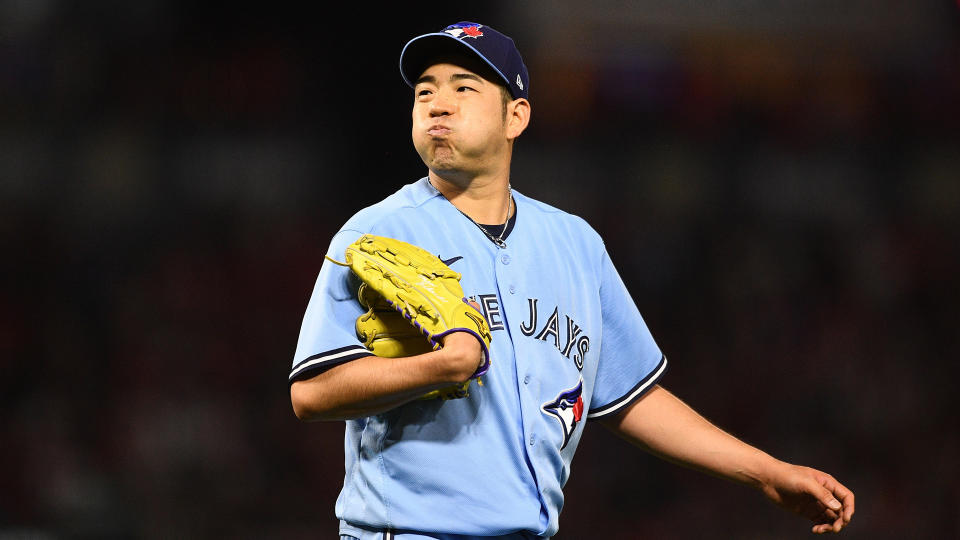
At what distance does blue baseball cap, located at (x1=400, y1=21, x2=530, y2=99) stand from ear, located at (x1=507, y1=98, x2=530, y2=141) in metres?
0.03

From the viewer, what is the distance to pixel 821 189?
10.3ft

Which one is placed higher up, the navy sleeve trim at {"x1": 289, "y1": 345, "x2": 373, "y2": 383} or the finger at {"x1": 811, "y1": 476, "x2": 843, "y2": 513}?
the navy sleeve trim at {"x1": 289, "y1": 345, "x2": 373, "y2": 383}

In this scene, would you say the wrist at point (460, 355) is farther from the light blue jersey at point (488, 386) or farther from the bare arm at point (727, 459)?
the bare arm at point (727, 459)

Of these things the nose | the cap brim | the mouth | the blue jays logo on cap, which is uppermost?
the blue jays logo on cap

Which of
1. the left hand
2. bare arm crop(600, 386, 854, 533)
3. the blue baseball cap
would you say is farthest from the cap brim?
the left hand

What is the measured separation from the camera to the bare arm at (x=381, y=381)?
1.09 m

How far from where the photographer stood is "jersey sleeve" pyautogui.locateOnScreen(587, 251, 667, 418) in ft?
5.04

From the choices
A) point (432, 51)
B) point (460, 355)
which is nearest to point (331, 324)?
point (460, 355)

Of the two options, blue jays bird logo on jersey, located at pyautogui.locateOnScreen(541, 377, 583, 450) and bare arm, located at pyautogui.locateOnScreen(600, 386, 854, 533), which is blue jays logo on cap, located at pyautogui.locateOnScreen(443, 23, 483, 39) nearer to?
blue jays bird logo on jersey, located at pyautogui.locateOnScreen(541, 377, 583, 450)

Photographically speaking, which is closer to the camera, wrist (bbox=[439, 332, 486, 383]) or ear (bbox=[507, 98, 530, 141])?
wrist (bbox=[439, 332, 486, 383])

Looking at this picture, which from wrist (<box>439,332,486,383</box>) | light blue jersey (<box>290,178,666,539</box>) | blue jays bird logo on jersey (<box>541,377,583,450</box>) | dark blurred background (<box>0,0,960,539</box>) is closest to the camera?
wrist (<box>439,332,486,383</box>)

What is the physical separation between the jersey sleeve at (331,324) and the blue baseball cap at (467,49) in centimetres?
34

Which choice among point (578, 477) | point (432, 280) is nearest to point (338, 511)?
point (432, 280)

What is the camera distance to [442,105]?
1.39 m
